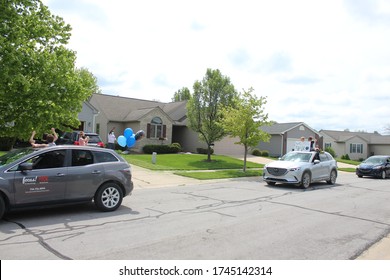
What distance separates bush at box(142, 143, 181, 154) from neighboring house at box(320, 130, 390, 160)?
2745cm

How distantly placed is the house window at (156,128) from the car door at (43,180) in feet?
76.0

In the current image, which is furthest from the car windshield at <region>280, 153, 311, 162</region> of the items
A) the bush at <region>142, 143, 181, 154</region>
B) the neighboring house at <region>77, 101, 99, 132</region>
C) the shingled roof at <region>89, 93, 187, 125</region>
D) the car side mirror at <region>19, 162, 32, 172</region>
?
the neighboring house at <region>77, 101, 99, 132</region>

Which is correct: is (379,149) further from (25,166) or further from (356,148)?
(25,166)

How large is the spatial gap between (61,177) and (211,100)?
741 inches

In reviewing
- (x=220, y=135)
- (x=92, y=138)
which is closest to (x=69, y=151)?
(x=92, y=138)

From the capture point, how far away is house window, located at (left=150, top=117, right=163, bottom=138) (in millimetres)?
31156

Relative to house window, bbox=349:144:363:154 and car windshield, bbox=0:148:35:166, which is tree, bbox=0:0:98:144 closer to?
car windshield, bbox=0:148:35:166

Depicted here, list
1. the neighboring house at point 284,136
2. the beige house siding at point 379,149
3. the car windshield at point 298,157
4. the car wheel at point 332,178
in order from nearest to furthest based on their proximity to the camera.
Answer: the car windshield at point 298,157 < the car wheel at point 332,178 < the neighboring house at point 284,136 < the beige house siding at point 379,149

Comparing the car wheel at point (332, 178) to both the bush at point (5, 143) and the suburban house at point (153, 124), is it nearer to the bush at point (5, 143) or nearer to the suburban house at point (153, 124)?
the suburban house at point (153, 124)

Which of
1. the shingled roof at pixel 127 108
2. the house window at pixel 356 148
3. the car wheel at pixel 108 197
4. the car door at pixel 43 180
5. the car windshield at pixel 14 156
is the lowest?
the car wheel at pixel 108 197

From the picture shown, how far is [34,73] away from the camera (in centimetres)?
Result: 1044

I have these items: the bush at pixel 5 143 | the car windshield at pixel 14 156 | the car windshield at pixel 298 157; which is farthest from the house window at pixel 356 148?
the car windshield at pixel 14 156

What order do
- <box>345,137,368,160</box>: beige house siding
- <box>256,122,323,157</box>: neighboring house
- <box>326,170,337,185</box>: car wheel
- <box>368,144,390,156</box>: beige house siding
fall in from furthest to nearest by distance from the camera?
<box>368,144,390,156</box>: beige house siding, <box>345,137,368,160</box>: beige house siding, <box>256,122,323,157</box>: neighboring house, <box>326,170,337,185</box>: car wheel

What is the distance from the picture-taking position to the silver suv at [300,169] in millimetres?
14320
